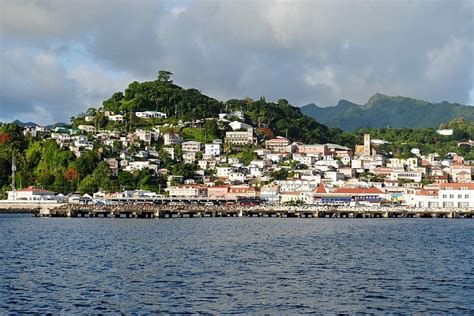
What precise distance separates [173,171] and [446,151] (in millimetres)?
84916

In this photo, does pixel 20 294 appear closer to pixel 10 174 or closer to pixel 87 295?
pixel 87 295

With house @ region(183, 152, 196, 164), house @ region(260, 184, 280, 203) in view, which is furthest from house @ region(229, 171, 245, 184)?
house @ region(183, 152, 196, 164)

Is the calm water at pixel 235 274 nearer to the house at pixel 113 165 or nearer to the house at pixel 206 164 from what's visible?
the house at pixel 113 165

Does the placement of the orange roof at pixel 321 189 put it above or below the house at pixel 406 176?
below

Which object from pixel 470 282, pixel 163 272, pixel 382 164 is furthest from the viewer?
pixel 382 164

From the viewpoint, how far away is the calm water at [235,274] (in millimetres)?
29078

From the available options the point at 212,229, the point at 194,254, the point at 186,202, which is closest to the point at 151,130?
the point at 186,202

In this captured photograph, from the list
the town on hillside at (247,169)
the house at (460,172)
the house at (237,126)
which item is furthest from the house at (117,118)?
the house at (460,172)

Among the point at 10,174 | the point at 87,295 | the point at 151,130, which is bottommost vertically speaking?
the point at 87,295

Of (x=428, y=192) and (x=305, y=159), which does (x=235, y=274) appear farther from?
(x=305, y=159)

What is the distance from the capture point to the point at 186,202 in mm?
123125

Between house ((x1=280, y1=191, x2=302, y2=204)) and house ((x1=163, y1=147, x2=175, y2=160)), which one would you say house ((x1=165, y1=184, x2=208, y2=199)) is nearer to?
house ((x1=280, y1=191, x2=302, y2=204))

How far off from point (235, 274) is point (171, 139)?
419 ft

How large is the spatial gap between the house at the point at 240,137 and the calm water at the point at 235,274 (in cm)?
11005
